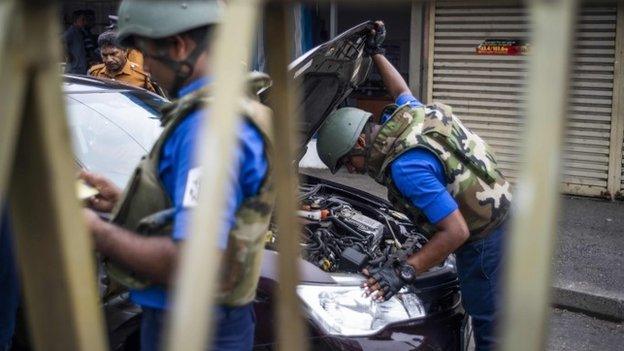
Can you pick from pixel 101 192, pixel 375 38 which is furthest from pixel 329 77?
pixel 101 192

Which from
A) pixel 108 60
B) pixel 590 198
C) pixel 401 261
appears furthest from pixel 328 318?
pixel 590 198

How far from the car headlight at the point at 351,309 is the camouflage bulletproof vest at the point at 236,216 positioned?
1.03m

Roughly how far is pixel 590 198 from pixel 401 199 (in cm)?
561

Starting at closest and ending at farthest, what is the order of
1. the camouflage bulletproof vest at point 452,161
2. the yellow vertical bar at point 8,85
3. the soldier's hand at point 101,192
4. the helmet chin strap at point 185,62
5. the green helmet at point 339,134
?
the yellow vertical bar at point 8,85 → the helmet chin strap at point 185,62 → the soldier's hand at point 101,192 → the camouflage bulletproof vest at point 452,161 → the green helmet at point 339,134

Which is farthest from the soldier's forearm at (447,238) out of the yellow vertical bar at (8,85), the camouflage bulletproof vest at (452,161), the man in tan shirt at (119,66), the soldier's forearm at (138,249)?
the man in tan shirt at (119,66)

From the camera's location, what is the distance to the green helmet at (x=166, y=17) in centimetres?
207

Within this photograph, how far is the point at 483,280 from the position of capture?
3.60 metres

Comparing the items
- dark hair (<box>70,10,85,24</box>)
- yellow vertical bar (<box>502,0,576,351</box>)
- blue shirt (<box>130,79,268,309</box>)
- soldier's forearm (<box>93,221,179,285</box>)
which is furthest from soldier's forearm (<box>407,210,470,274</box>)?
dark hair (<box>70,10,85,24</box>)

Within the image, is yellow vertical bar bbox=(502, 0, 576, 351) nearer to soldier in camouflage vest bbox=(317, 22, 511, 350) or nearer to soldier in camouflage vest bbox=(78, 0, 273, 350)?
soldier in camouflage vest bbox=(78, 0, 273, 350)

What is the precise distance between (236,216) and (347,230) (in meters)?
2.12

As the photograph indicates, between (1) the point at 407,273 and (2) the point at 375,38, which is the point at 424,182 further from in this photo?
(2) the point at 375,38

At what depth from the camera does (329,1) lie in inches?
45.7

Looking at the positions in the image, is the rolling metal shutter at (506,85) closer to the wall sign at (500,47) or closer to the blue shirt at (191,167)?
the wall sign at (500,47)

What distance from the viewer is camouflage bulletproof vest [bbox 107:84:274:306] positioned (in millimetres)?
2059
